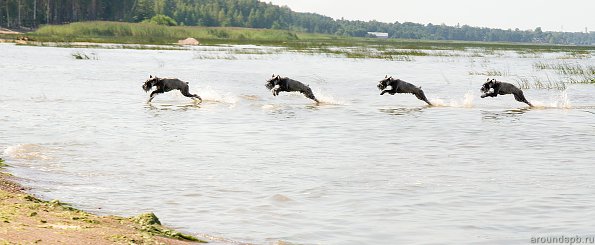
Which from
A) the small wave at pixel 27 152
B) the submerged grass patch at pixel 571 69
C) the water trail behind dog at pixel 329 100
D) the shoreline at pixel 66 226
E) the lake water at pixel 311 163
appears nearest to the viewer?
the shoreline at pixel 66 226

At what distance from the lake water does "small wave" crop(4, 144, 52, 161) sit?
0.12ft

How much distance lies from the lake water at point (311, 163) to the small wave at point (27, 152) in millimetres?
38

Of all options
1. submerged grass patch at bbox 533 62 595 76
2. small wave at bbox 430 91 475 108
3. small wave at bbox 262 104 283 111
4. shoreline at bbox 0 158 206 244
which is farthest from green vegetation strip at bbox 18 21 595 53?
shoreline at bbox 0 158 206 244

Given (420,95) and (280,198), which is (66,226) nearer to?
(280,198)

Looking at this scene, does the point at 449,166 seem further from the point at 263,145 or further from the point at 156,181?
the point at 156,181

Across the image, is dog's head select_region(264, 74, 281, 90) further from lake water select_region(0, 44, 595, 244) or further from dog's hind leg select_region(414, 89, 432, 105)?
dog's hind leg select_region(414, 89, 432, 105)

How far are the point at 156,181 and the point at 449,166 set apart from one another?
581 cm

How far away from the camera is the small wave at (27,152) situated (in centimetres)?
1562

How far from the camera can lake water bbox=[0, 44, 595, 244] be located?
431 inches

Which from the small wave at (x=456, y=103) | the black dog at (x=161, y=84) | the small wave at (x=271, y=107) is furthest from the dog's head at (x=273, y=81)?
the small wave at (x=456, y=103)

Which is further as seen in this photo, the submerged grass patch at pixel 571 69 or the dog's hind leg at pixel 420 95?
the submerged grass patch at pixel 571 69

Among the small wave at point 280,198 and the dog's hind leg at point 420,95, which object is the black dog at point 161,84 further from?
the small wave at point 280,198

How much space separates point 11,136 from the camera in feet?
60.2

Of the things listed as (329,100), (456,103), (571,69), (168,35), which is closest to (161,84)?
(329,100)
